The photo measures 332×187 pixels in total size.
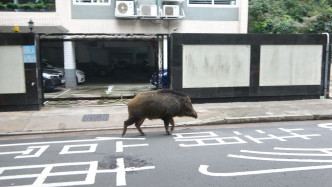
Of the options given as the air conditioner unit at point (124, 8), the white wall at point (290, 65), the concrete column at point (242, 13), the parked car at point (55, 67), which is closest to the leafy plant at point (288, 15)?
the concrete column at point (242, 13)

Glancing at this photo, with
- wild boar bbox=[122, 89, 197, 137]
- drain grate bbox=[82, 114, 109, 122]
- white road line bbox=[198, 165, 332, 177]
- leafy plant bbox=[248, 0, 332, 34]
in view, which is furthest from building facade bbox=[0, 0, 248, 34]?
white road line bbox=[198, 165, 332, 177]

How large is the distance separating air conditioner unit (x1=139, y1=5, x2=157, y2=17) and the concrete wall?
7.43m

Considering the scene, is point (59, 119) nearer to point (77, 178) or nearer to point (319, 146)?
point (77, 178)

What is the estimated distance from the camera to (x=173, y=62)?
11586mm

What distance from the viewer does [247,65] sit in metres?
12.2

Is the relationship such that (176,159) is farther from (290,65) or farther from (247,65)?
(290,65)

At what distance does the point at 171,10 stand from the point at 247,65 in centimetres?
796

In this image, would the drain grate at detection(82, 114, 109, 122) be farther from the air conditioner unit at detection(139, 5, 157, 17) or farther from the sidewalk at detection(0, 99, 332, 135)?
the air conditioner unit at detection(139, 5, 157, 17)

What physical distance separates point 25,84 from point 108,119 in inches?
134

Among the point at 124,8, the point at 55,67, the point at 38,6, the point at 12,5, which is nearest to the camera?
the point at 12,5

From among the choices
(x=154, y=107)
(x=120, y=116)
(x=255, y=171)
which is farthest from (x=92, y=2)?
(x=255, y=171)

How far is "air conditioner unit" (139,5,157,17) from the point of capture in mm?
18281

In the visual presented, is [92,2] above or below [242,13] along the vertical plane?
above

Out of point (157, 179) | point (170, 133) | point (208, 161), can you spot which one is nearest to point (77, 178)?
point (157, 179)
